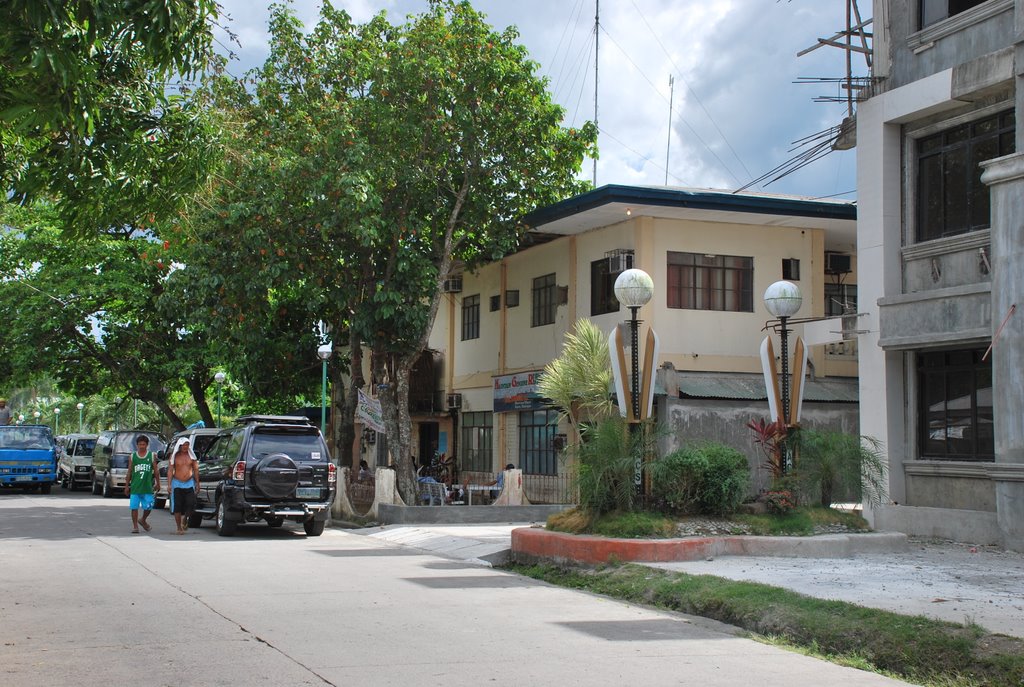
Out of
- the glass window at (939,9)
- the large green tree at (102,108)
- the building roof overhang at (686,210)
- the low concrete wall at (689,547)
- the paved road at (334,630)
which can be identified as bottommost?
the paved road at (334,630)

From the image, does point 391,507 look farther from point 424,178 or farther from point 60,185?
point 60,185

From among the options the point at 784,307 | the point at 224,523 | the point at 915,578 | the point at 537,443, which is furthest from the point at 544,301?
the point at 915,578

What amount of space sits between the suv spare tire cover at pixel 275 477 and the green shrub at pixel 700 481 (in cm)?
753

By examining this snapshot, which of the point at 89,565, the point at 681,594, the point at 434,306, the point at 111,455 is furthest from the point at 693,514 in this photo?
the point at 111,455

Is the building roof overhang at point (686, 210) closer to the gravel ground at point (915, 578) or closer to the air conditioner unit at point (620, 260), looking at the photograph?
the air conditioner unit at point (620, 260)

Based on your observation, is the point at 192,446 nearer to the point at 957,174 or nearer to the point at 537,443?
the point at 537,443

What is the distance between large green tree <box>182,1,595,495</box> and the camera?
78.7 ft

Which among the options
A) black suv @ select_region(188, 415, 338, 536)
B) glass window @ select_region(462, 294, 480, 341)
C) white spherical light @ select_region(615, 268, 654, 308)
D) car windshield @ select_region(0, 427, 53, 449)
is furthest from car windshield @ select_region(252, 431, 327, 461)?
car windshield @ select_region(0, 427, 53, 449)

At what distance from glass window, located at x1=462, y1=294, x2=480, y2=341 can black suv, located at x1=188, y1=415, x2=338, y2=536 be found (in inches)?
492

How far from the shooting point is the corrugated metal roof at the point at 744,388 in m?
24.3

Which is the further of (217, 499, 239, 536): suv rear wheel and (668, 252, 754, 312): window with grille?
(668, 252, 754, 312): window with grille

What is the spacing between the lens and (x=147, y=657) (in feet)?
26.8

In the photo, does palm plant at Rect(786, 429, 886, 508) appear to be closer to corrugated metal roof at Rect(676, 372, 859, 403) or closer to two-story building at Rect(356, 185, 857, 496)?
two-story building at Rect(356, 185, 857, 496)

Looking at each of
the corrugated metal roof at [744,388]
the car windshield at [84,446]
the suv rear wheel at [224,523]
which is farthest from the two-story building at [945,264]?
the car windshield at [84,446]
